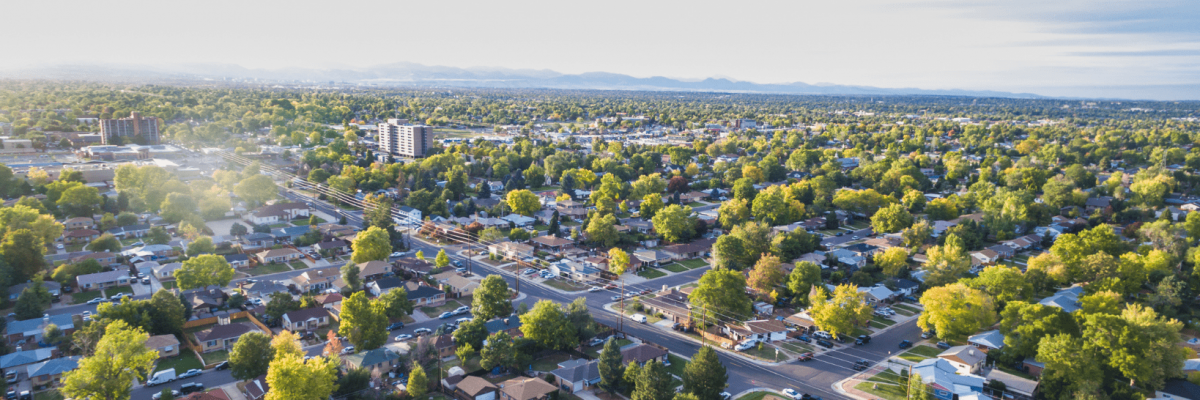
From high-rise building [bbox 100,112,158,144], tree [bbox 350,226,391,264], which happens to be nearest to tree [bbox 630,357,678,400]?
tree [bbox 350,226,391,264]

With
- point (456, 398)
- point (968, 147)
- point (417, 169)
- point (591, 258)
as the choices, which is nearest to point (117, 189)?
point (417, 169)

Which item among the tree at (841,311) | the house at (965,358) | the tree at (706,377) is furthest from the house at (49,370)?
the house at (965,358)

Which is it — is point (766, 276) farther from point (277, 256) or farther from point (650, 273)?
point (277, 256)

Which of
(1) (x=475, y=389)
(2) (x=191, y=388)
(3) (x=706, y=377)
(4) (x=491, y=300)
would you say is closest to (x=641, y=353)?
(3) (x=706, y=377)

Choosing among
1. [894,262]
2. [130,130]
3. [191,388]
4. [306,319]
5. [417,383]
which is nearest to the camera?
[417,383]

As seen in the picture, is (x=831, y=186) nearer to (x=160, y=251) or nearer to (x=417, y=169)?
(x=417, y=169)

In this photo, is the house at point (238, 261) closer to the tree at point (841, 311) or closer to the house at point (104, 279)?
the house at point (104, 279)

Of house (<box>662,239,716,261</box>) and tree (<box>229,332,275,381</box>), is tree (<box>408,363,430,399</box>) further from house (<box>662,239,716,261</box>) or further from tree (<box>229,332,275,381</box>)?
house (<box>662,239,716,261</box>)
